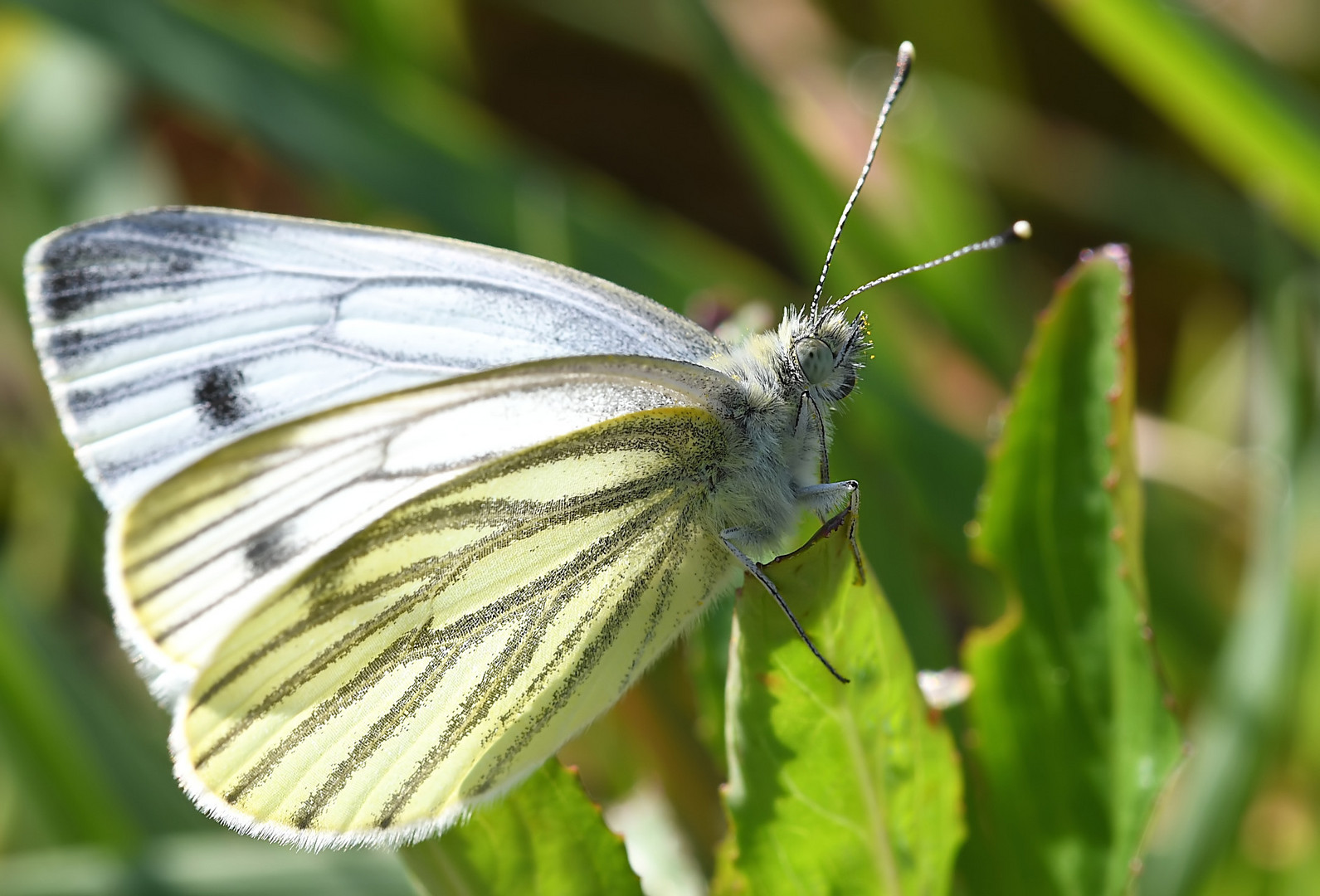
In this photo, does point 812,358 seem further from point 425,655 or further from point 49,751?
point 49,751

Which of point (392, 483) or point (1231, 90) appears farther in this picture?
point (1231, 90)

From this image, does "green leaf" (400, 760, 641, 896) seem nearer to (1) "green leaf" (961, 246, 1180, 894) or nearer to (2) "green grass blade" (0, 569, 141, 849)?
(1) "green leaf" (961, 246, 1180, 894)

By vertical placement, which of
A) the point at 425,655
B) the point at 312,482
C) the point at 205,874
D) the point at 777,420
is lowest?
the point at 205,874

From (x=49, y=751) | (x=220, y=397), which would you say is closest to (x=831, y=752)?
(x=220, y=397)

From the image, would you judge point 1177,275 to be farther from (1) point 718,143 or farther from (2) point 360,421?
(2) point 360,421

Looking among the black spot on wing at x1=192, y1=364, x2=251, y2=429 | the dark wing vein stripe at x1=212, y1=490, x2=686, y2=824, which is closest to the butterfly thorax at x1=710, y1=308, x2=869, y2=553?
the dark wing vein stripe at x1=212, y1=490, x2=686, y2=824

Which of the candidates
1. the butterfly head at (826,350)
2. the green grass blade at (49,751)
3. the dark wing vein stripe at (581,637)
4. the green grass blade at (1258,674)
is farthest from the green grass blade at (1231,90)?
the green grass blade at (49,751)
